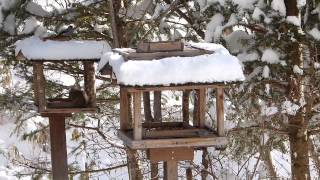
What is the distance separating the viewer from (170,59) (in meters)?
2.98

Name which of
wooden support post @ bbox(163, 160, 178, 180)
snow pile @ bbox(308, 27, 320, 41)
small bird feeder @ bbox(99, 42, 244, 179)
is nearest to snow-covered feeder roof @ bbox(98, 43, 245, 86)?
small bird feeder @ bbox(99, 42, 244, 179)

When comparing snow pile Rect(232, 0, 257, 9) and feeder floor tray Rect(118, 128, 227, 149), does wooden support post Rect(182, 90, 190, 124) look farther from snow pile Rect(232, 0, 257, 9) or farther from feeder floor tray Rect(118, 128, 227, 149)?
snow pile Rect(232, 0, 257, 9)

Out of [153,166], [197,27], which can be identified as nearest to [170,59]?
[197,27]

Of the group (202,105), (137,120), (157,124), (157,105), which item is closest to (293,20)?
(202,105)

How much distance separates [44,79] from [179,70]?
2.23m

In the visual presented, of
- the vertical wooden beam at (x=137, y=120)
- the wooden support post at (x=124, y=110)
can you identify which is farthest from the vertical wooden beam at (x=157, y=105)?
the vertical wooden beam at (x=137, y=120)

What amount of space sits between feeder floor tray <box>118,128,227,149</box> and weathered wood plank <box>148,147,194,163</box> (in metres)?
0.10

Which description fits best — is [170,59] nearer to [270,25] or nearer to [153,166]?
[270,25]

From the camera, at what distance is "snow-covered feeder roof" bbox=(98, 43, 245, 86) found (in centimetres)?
284

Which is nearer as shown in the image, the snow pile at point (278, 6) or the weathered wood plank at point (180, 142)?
the weathered wood plank at point (180, 142)

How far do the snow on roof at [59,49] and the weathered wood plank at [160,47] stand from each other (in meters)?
1.27

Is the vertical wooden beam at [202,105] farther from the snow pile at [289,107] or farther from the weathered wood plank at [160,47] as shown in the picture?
the snow pile at [289,107]

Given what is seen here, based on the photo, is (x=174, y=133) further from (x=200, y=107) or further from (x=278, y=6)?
(x=278, y=6)

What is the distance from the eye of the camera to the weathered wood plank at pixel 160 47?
3.20 meters
